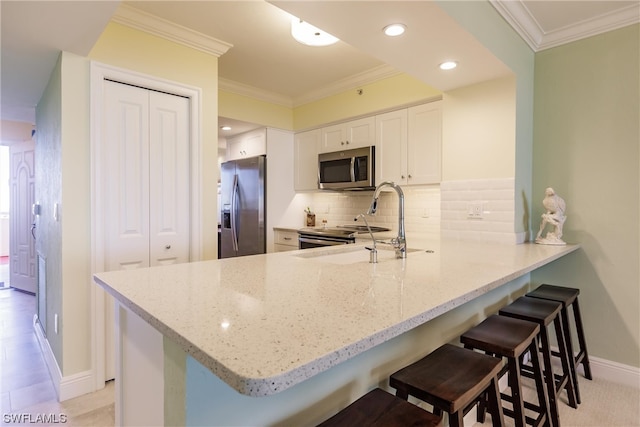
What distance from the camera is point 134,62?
2.30m

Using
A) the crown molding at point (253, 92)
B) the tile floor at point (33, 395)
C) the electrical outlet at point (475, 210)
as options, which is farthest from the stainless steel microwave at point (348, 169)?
the tile floor at point (33, 395)

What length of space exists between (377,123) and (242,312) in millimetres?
2946

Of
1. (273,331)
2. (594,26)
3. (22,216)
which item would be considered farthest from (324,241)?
(22,216)

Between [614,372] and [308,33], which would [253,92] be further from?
[614,372]

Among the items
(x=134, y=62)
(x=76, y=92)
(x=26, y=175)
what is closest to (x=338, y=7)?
(x=134, y=62)

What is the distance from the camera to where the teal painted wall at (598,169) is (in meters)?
2.26

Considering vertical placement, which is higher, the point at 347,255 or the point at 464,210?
the point at 464,210

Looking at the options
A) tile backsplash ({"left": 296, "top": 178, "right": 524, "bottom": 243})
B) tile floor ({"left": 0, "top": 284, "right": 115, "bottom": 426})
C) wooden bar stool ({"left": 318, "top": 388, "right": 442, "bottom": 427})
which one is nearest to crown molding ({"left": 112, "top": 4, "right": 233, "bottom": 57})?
tile backsplash ({"left": 296, "top": 178, "right": 524, "bottom": 243})

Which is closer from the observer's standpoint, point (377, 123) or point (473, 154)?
point (473, 154)

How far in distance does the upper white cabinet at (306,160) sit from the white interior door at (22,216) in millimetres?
3632

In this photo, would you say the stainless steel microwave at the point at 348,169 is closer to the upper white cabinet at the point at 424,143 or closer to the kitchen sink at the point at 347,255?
the upper white cabinet at the point at 424,143

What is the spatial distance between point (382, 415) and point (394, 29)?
66.4 inches

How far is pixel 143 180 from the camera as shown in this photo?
239 cm

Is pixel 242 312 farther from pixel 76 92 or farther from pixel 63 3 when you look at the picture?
pixel 76 92
